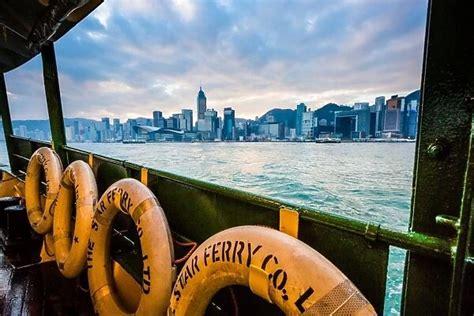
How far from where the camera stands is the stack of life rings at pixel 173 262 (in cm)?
81

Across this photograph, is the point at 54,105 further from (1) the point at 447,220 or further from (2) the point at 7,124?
(1) the point at 447,220

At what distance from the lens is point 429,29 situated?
804mm

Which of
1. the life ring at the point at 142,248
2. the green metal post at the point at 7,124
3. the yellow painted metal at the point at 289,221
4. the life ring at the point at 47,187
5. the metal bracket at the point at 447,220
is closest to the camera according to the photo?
the metal bracket at the point at 447,220

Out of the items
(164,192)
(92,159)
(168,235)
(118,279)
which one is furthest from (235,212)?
(92,159)

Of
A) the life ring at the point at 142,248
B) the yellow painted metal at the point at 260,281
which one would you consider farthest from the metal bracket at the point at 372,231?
the life ring at the point at 142,248

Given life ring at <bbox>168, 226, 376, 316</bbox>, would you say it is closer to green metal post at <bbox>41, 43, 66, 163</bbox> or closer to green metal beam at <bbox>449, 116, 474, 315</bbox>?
green metal beam at <bbox>449, 116, 474, 315</bbox>

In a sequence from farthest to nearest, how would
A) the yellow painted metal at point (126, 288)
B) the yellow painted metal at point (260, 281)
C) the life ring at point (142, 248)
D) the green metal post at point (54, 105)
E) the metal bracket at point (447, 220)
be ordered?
the green metal post at point (54, 105), the yellow painted metal at point (126, 288), the life ring at point (142, 248), the yellow painted metal at point (260, 281), the metal bracket at point (447, 220)

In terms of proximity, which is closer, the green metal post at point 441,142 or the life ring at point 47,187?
the green metal post at point 441,142

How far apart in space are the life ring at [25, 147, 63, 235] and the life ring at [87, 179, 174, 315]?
1263 mm

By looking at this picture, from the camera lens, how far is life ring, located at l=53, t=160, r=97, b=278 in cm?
212

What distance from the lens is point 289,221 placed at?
1.16 metres

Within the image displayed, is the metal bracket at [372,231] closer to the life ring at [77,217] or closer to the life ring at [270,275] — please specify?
the life ring at [270,275]

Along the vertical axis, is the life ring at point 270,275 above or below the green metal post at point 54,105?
below

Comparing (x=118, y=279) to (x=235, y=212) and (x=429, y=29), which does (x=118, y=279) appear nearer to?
(x=235, y=212)
